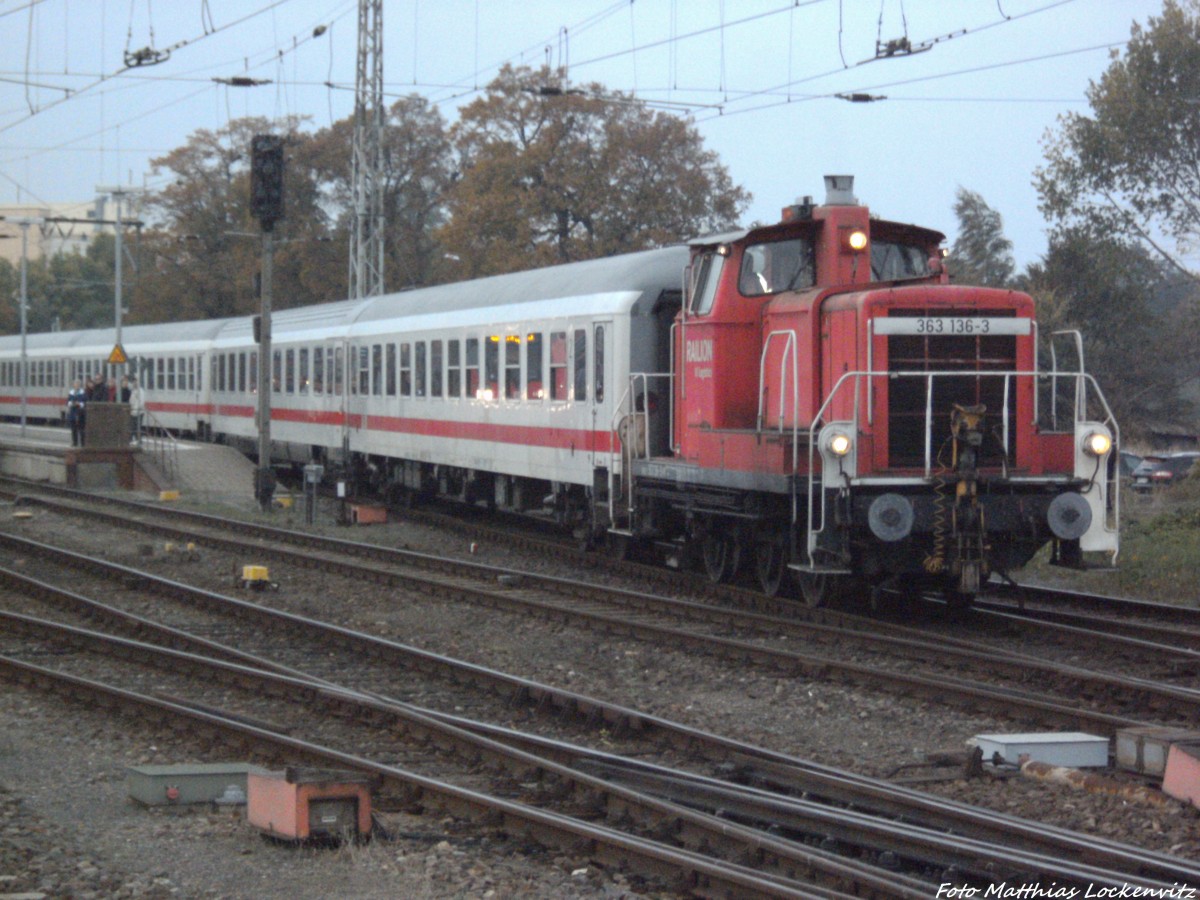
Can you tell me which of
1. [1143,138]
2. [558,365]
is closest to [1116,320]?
[1143,138]

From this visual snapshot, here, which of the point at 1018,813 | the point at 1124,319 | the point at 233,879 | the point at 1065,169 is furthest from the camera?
the point at 1124,319

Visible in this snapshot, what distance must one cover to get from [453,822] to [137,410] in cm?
3071

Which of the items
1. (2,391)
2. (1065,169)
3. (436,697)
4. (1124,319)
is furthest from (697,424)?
(2,391)

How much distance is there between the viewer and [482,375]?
69.2 ft

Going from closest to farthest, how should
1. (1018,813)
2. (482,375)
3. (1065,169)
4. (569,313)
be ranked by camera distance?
(1018,813)
(569,313)
(482,375)
(1065,169)

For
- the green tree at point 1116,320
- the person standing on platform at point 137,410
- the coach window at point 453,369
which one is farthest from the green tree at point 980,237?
the coach window at point 453,369

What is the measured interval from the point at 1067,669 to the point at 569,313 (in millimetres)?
9073

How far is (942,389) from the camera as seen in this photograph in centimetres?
1243

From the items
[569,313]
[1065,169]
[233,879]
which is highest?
[1065,169]

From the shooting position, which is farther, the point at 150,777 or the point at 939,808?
the point at 150,777

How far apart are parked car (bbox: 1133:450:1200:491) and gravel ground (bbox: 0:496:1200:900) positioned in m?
23.7

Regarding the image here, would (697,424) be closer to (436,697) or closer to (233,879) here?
(436,697)

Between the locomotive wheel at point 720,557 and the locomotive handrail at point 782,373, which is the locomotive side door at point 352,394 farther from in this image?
the locomotive handrail at point 782,373

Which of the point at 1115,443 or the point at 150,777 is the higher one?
the point at 1115,443
